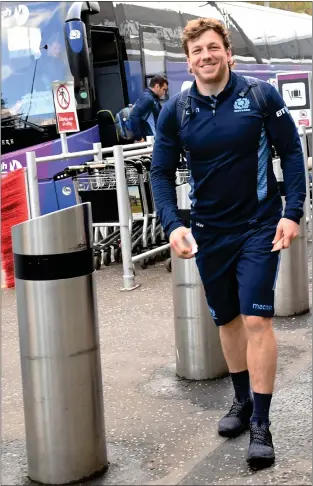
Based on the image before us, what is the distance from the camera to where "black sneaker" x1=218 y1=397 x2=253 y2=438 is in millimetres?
4219

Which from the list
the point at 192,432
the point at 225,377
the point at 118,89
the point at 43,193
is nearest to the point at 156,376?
the point at 225,377

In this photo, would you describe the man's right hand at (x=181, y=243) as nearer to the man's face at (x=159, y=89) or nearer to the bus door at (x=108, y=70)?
the man's face at (x=159, y=89)

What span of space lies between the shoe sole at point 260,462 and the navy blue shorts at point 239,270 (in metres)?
0.64

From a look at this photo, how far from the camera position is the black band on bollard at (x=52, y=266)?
3.66m

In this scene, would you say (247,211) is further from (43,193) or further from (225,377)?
(43,193)

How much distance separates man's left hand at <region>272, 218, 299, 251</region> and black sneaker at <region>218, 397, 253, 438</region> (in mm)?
921

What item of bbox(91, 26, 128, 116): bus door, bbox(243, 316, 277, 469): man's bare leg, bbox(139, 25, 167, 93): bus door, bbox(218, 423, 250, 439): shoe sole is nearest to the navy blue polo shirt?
bbox(243, 316, 277, 469): man's bare leg

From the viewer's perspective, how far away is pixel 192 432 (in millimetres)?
→ 4352

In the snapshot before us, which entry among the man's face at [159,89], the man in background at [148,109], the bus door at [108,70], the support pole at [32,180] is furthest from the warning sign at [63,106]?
the bus door at [108,70]

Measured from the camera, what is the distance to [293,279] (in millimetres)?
6719

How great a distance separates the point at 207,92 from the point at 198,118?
132 mm

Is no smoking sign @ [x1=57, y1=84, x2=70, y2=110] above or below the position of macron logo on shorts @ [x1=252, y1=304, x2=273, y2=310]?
above

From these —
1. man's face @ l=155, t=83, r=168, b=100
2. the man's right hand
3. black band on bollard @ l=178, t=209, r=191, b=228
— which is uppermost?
man's face @ l=155, t=83, r=168, b=100

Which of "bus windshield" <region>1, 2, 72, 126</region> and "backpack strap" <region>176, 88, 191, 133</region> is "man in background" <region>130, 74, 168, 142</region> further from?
"backpack strap" <region>176, 88, 191, 133</region>
